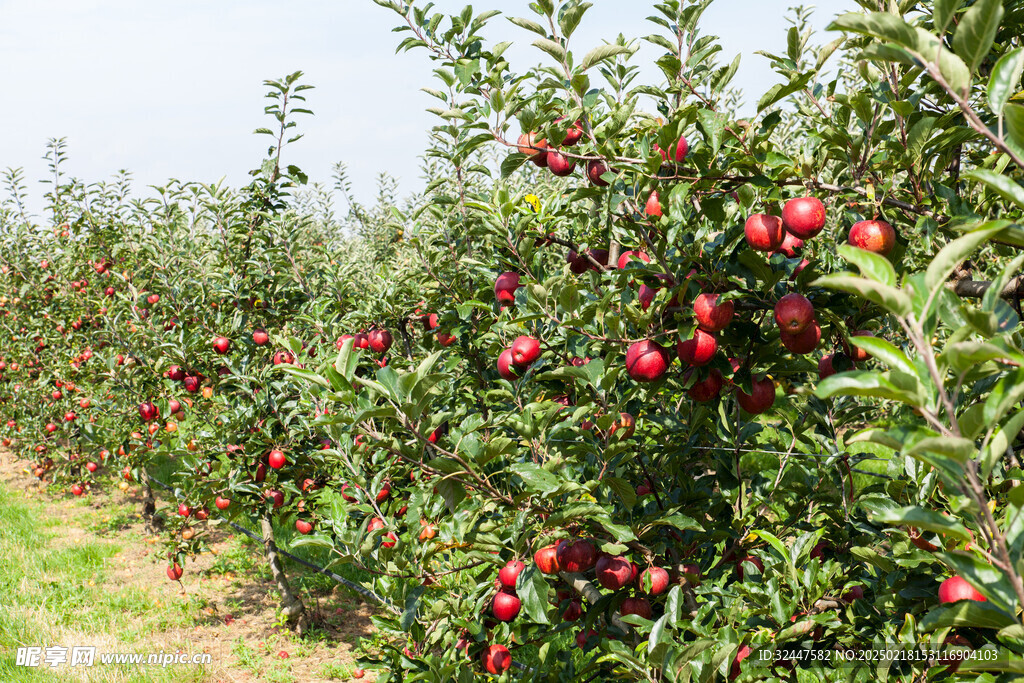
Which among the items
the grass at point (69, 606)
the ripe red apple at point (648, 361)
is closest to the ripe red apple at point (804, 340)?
the ripe red apple at point (648, 361)

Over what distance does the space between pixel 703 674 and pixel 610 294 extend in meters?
1.08

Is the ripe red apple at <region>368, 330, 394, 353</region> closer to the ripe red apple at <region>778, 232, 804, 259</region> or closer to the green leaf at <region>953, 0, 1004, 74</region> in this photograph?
the ripe red apple at <region>778, 232, 804, 259</region>

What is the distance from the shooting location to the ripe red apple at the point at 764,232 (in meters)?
1.74

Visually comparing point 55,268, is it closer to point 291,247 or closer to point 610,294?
point 291,247

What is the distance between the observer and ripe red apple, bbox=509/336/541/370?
2383 mm

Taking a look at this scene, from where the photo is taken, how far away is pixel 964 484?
996 millimetres

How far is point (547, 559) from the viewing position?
231cm

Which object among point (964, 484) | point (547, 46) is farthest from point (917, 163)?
point (547, 46)

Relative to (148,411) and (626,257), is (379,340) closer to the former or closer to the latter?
(626,257)

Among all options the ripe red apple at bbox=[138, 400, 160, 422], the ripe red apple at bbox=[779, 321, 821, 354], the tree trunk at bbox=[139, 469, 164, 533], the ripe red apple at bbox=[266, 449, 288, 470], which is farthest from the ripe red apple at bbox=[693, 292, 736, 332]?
the tree trunk at bbox=[139, 469, 164, 533]

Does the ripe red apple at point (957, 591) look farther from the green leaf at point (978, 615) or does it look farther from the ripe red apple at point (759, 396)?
the ripe red apple at point (759, 396)

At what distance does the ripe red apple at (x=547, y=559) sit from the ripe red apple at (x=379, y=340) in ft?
6.12

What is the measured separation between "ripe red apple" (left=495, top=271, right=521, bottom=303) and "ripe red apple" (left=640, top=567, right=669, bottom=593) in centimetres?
123

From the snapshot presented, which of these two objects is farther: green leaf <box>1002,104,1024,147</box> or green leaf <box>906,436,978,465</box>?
green leaf <box>1002,104,1024,147</box>
